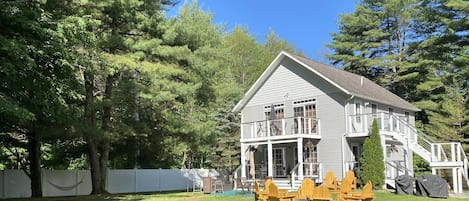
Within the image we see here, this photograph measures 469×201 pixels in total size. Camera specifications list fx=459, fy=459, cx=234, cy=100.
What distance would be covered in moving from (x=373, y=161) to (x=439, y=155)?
292cm

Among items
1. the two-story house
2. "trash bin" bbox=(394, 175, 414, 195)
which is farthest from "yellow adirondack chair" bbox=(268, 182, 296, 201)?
the two-story house

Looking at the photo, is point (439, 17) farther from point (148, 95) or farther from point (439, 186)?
point (148, 95)

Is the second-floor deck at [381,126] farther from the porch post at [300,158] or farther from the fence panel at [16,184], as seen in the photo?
the fence panel at [16,184]

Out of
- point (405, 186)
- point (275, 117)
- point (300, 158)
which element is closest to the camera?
point (405, 186)

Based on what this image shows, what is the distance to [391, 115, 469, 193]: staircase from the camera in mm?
19312

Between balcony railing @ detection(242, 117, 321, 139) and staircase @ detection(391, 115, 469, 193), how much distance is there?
384cm

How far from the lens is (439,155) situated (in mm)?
20156

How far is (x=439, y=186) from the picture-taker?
1656cm

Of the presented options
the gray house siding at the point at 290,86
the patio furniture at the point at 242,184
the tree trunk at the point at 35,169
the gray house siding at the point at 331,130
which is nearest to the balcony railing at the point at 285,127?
the gray house siding at the point at 331,130

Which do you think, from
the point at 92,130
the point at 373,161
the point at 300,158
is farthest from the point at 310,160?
the point at 92,130

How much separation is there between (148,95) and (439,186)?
11.5 meters

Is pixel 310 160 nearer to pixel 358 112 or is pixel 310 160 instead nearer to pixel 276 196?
pixel 358 112

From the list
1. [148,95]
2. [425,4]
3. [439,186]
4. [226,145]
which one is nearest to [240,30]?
[226,145]

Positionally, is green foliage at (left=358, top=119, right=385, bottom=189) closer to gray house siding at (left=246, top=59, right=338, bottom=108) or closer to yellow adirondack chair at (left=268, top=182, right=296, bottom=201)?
gray house siding at (left=246, top=59, right=338, bottom=108)
